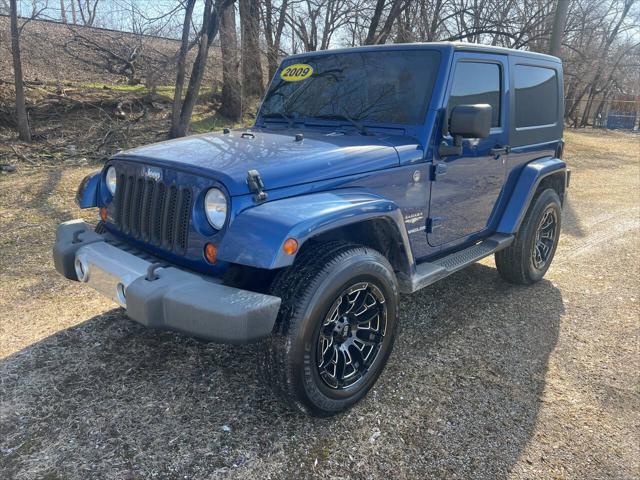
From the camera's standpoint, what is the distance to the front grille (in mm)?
2689

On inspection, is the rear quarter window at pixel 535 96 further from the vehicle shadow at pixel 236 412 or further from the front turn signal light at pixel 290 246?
the front turn signal light at pixel 290 246

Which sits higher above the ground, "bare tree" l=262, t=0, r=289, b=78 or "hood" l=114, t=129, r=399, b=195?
"bare tree" l=262, t=0, r=289, b=78

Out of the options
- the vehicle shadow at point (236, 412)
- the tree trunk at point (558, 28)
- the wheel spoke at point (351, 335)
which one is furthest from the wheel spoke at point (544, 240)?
the tree trunk at point (558, 28)

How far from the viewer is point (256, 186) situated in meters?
2.48

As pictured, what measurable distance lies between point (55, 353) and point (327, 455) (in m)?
1.92

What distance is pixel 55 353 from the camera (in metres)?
3.27

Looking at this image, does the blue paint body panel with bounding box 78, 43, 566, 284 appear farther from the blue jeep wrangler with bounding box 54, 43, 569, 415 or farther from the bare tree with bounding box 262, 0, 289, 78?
the bare tree with bounding box 262, 0, 289, 78

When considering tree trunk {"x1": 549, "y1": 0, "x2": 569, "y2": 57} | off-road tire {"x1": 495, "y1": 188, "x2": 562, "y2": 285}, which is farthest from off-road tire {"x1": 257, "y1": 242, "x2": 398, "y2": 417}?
tree trunk {"x1": 549, "y1": 0, "x2": 569, "y2": 57}

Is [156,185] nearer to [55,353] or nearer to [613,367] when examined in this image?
[55,353]

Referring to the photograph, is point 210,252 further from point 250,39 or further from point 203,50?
point 250,39

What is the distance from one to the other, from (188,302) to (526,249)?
318 cm

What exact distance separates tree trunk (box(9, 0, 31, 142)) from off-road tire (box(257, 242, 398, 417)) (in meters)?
8.52

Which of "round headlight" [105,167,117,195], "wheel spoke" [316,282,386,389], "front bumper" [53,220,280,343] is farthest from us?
"round headlight" [105,167,117,195]

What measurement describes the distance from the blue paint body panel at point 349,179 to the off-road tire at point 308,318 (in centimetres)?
19
